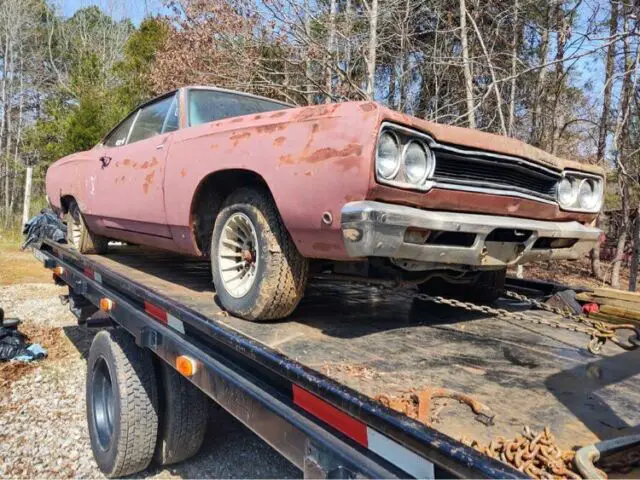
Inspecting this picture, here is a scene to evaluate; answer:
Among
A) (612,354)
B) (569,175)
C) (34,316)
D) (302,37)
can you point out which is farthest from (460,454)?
(302,37)

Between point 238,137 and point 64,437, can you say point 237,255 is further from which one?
point 64,437

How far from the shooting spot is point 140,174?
3467mm

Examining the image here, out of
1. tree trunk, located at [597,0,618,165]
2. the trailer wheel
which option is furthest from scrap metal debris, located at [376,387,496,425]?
tree trunk, located at [597,0,618,165]

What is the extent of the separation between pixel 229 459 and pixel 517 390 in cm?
211

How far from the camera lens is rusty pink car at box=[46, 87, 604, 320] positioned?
78.2 inches

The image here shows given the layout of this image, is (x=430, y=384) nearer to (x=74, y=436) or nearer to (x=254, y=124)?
(x=254, y=124)

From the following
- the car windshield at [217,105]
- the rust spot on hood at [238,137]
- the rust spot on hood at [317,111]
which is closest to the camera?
the rust spot on hood at [317,111]

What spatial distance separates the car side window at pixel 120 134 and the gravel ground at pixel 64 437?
214cm

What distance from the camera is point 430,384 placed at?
5.71 feet

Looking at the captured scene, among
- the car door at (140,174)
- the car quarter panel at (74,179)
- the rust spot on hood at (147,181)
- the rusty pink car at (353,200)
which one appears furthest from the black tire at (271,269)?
the car quarter panel at (74,179)

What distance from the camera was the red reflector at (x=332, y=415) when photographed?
134 cm

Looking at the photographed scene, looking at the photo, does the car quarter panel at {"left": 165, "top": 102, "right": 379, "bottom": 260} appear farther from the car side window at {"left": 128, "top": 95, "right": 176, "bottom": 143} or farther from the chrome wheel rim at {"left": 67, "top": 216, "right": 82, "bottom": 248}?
the chrome wheel rim at {"left": 67, "top": 216, "right": 82, "bottom": 248}

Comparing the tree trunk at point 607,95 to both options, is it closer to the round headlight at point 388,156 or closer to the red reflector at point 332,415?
the round headlight at point 388,156

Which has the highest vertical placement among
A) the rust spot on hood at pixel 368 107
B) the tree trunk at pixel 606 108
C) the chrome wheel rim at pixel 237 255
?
the tree trunk at pixel 606 108
